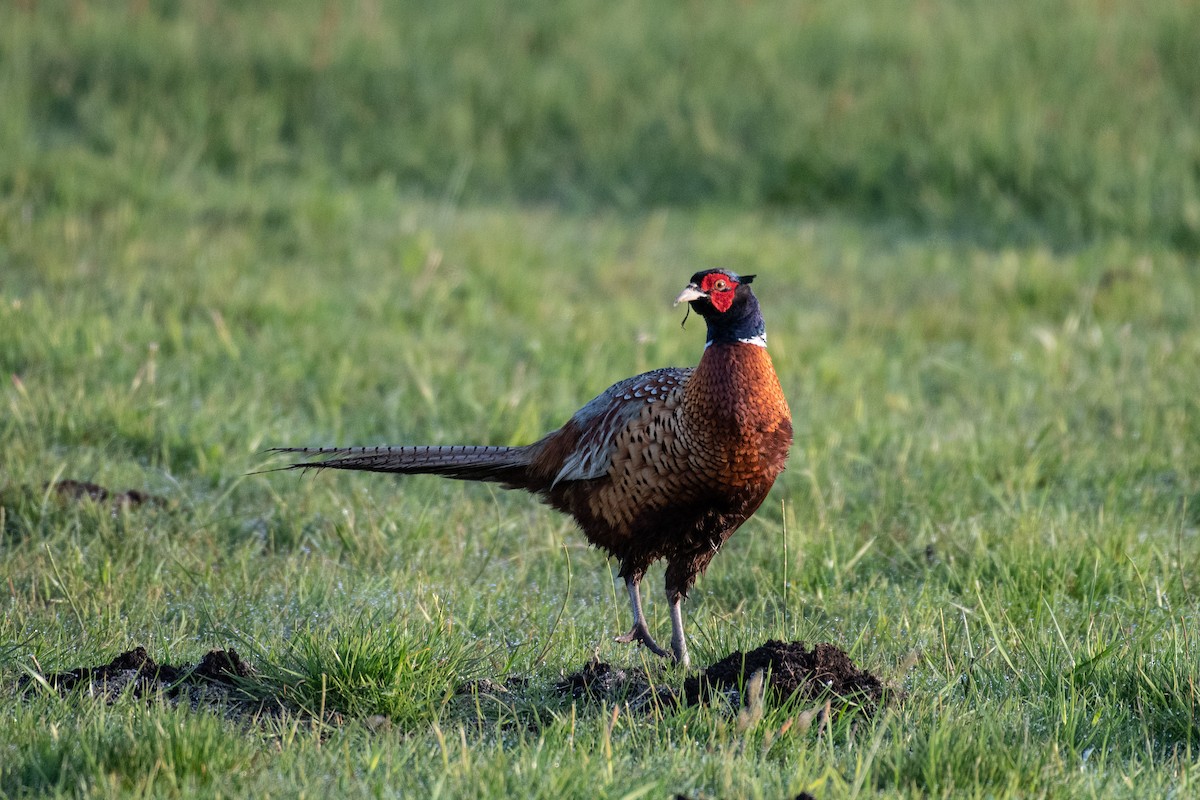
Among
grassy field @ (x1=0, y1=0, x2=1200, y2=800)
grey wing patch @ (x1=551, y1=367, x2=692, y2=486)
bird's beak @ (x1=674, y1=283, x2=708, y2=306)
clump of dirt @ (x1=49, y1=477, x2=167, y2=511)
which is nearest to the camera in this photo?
grassy field @ (x1=0, y1=0, x2=1200, y2=800)

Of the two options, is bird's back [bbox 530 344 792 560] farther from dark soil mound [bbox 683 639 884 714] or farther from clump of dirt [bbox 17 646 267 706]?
clump of dirt [bbox 17 646 267 706]

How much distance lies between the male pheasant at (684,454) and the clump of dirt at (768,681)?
25 cm

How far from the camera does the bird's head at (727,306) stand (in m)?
3.67

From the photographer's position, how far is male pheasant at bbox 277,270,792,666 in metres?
3.59

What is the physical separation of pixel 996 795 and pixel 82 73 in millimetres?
7980

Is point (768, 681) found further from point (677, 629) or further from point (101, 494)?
point (101, 494)

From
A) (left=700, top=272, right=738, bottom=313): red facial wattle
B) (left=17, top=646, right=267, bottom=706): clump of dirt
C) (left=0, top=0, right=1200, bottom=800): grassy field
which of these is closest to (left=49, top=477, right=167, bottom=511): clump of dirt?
(left=0, top=0, right=1200, bottom=800): grassy field

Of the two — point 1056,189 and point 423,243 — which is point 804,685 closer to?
point 423,243

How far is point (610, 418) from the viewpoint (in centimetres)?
387

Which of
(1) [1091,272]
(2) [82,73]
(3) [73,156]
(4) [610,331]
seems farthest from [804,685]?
(2) [82,73]

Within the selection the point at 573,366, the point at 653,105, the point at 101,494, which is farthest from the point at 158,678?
the point at 653,105

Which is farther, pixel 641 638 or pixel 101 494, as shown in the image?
pixel 101 494

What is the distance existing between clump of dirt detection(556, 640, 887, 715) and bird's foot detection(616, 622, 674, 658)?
1.19 feet

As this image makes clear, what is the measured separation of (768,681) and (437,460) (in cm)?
132
